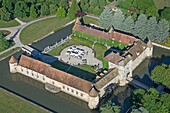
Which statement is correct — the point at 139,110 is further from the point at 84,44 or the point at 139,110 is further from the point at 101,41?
the point at 84,44

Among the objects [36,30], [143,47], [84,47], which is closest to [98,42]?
[84,47]

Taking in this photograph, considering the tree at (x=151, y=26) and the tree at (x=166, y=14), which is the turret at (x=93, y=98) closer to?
the tree at (x=151, y=26)

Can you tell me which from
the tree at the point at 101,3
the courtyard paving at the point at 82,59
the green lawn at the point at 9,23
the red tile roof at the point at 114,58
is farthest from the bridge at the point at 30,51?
the tree at the point at 101,3

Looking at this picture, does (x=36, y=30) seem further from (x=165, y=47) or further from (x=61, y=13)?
(x=165, y=47)

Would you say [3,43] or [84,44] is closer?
[3,43]

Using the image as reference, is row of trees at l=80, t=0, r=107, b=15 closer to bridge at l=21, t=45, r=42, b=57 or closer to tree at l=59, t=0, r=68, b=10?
tree at l=59, t=0, r=68, b=10

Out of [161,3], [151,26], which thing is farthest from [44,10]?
[161,3]

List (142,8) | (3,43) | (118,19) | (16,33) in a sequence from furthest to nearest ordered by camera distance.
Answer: (142,8) → (16,33) → (118,19) → (3,43)
